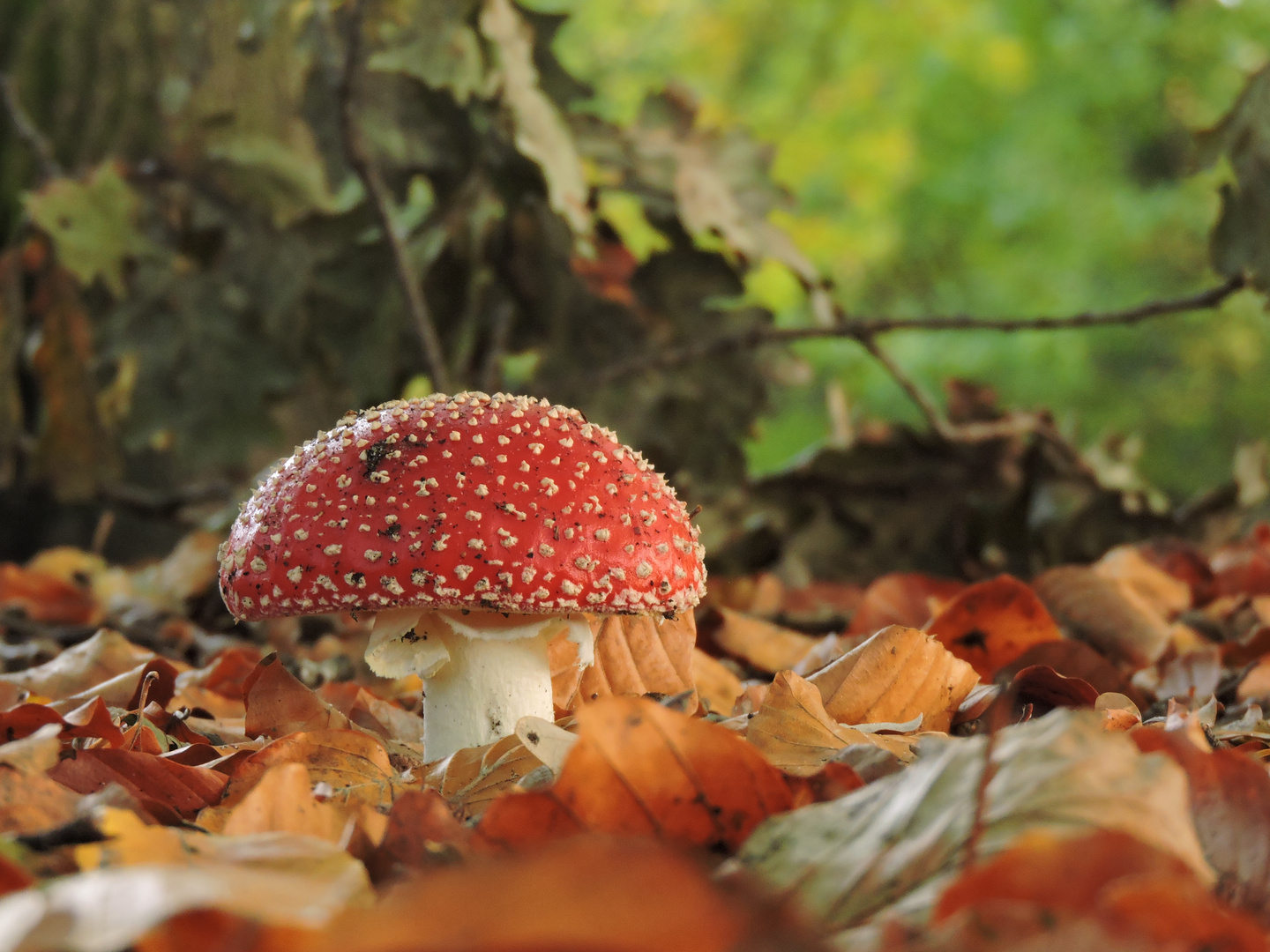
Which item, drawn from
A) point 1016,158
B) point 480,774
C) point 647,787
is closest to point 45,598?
point 480,774

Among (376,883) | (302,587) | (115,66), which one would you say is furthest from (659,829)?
(115,66)

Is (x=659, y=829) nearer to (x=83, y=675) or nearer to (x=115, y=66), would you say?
(x=83, y=675)

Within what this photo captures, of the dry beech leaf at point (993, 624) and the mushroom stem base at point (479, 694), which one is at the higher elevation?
the mushroom stem base at point (479, 694)

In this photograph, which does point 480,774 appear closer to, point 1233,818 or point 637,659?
point 637,659

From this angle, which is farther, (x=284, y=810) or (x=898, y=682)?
(x=898, y=682)

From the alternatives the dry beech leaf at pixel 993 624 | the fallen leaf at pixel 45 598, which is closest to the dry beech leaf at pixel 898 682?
the dry beech leaf at pixel 993 624

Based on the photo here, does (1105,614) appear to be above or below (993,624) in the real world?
below

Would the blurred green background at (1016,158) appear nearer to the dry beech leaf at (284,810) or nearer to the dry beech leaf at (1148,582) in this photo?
the dry beech leaf at (1148,582)
